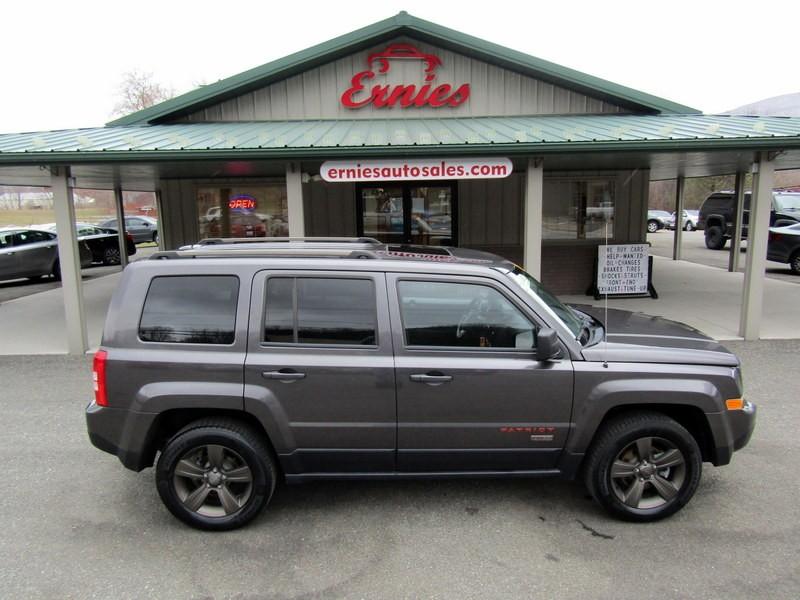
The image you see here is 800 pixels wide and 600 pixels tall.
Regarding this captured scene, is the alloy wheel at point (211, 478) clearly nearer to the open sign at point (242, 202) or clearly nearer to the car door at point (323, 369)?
the car door at point (323, 369)

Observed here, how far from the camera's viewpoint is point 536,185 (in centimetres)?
818

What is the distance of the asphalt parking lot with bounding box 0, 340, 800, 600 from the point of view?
9.96 ft

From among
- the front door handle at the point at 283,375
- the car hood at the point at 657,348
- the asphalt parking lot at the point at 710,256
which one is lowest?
the asphalt parking lot at the point at 710,256

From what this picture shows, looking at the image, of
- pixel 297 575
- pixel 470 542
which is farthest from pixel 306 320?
pixel 470 542

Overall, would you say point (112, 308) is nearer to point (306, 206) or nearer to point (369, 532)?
point (369, 532)

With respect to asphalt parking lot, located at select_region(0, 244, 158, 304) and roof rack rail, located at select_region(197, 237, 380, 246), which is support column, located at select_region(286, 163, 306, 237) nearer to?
roof rack rail, located at select_region(197, 237, 380, 246)

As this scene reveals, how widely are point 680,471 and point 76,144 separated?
850cm

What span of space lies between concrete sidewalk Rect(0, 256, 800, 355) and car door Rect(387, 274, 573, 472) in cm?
617

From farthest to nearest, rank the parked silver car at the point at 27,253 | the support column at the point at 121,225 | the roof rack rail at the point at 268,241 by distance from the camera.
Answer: the support column at the point at 121,225
the parked silver car at the point at 27,253
the roof rack rail at the point at 268,241

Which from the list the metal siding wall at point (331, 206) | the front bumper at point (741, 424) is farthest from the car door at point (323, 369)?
the metal siding wall at point (331, 206)

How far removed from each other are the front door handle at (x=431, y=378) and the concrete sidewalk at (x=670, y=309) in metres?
6.59

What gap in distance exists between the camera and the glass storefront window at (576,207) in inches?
474

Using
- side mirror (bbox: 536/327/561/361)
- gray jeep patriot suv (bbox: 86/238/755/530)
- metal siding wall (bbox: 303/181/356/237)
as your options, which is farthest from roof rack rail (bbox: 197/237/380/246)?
metal siding wall (bbox: 303/181/356/237)

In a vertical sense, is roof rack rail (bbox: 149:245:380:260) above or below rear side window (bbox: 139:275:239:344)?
above
